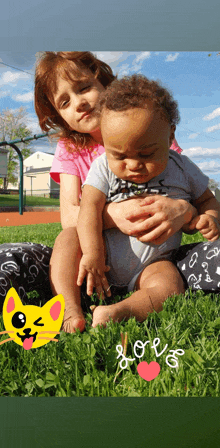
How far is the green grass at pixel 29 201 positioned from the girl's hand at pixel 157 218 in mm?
348

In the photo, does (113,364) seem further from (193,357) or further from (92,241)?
(92,241)

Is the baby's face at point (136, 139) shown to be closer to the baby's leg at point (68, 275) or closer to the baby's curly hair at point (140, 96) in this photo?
the baby's curly hair at point (140, 96)

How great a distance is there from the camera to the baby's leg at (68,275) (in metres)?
1.07

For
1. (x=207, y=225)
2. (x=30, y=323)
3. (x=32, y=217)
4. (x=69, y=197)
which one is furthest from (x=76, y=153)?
(x=30, y=323)

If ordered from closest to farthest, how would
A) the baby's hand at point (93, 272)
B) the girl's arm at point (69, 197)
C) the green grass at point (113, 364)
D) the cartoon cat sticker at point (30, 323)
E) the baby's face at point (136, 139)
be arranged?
the green grass at point (113, 364) → the cartoon cat sticker at point (30, 323) → the baby's face at point (136, 139) → the baby's hand at point (93, 272) → the girl's arm at point (69, 197)

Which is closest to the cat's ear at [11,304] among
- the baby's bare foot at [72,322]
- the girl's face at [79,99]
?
the baby's bare foot at [72,322]

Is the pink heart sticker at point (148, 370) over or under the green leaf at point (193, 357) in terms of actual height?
under

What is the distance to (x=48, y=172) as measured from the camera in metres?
1.36

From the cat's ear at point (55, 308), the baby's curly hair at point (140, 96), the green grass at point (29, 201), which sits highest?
the baby's curly hair at point (140, 96)

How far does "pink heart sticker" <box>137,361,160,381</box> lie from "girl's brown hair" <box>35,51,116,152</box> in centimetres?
71

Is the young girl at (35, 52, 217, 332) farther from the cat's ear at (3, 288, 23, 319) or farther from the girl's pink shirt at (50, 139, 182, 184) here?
the cat's ear at (3, 288, 23, 319)

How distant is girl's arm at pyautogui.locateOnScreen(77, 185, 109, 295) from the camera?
118cm

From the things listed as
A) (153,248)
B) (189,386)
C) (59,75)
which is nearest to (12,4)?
(59,75)

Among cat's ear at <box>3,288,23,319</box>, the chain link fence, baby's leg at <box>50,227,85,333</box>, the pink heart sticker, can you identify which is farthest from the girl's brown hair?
the pink heart sticker
